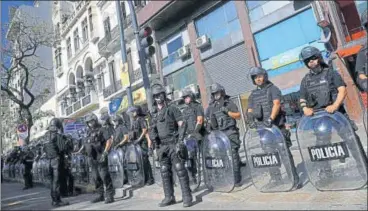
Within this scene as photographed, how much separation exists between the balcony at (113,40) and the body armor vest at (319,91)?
1753 cm

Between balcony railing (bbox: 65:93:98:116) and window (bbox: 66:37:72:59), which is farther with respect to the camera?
window (bbox: 66:37:72:59)

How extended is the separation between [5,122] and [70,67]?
473 inches

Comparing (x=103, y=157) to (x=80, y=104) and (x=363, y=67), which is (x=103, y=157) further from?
(x=80, y=104)

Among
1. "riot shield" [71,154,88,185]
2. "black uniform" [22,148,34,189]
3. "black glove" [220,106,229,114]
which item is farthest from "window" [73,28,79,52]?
"black glove" [220,106,229,114]

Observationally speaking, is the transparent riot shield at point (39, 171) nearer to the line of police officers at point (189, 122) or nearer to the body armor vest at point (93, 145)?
the line of police officers at point (189, 122)

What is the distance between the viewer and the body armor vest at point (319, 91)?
13.0ft

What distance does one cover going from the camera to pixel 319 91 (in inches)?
159

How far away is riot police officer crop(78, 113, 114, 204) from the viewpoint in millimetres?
6102

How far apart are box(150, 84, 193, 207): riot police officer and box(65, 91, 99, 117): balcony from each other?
71.7 ft

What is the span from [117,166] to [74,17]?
25411 mm

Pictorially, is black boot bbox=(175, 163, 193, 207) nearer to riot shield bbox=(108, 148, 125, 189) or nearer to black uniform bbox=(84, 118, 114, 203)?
black uniform bbox=(84, 118, 114, 203)

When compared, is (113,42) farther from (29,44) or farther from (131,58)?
(29,44)

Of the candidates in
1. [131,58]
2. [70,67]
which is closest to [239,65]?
[131,58]

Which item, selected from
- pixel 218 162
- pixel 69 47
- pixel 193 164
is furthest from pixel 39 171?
pixel 69 47
